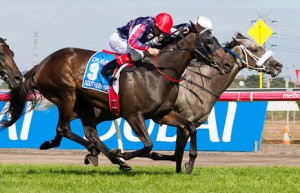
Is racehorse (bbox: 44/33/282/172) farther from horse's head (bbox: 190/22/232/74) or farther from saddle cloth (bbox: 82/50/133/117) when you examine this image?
horse's head (bbox: 190/22/232/74)

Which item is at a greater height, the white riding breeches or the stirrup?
the white riding breeches

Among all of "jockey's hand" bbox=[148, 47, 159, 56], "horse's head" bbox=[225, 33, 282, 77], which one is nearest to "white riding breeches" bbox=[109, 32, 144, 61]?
"jockey's hand" bbox=[148, 47, 159, 56]

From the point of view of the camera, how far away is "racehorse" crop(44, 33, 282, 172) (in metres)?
12.3

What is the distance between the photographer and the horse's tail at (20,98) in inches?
465

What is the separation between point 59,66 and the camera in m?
11.4

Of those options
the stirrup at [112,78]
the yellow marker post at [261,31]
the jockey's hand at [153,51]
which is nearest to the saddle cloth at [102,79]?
the stirrup at [112,78]

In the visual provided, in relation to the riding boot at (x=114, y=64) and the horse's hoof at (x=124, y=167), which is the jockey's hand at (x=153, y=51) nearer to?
the riding boot at (x=114, y=64)

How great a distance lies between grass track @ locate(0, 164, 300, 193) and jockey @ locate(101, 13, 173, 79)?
60.1 inches

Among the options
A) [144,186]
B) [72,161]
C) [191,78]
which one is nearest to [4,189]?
[144,186]

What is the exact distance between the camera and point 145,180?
33.4 ft

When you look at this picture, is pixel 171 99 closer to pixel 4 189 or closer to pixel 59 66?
pixel 59 66

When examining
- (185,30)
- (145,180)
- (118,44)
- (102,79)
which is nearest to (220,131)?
(118,44)

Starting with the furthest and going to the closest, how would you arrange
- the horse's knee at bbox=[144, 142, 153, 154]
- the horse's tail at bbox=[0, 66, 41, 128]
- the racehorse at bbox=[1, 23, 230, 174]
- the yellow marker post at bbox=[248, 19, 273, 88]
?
the yellow marker post at bbox=[248, 19, 273, 88] < the horse's tail at bbox=[0, 66, 41, 128] < the racehorse at bbox=[1, 23, 230, 174] < the horse's knee at bbox=[144, 142, 153, 154]

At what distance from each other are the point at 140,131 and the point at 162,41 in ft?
4.48
